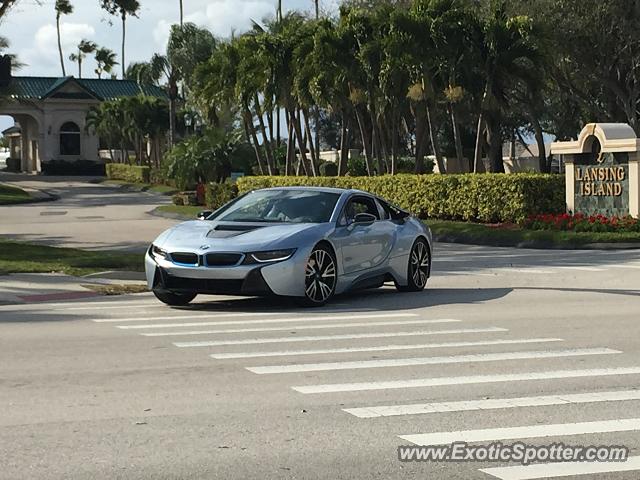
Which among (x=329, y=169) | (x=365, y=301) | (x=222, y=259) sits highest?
(x=329, y=169)

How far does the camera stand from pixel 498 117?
41938 millimetres

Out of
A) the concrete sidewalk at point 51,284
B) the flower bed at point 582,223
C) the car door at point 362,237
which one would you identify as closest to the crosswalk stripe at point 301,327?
the car door at point 362,237

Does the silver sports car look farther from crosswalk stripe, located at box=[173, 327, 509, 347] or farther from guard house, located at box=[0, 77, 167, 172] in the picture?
guard house, located at box=[0, 77, 167, 172]

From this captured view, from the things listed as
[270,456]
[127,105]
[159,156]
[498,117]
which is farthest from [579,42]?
[159,156]

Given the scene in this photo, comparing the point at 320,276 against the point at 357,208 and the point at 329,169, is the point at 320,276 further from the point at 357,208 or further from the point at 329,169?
the point at 329,169

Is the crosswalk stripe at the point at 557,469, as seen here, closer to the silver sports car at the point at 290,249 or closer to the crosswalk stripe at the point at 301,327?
the crosswalk stripe at the point at 301,327

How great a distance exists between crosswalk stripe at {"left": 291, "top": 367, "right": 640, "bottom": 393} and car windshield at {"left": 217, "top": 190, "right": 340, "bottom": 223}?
18.2 ft

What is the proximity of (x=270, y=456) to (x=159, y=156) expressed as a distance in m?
91.7

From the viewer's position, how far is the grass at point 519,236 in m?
27.7

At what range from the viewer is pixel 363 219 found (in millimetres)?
14664

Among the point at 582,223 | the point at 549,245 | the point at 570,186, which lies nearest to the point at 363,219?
the point at 549,245

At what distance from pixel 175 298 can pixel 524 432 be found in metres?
7.67

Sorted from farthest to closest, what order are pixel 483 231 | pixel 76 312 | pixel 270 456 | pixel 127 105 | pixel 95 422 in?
pixel 127 105 → pixel 483 231 → pixel 76 312 → pixel 95 422 → pixel 270 456

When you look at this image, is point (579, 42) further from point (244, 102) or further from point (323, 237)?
point (323, 237)
